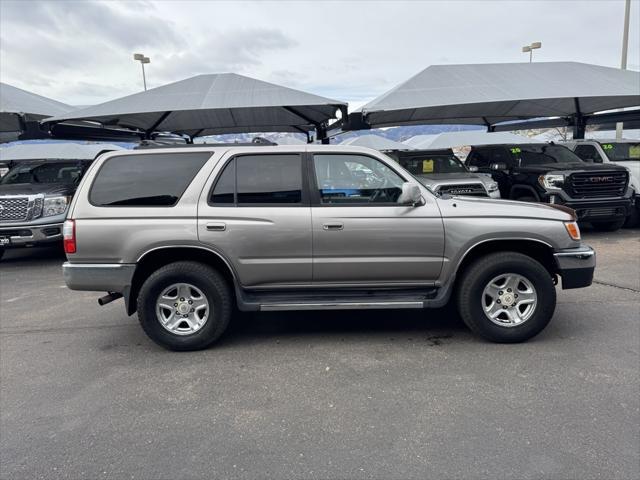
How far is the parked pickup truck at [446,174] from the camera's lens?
9.00 metres

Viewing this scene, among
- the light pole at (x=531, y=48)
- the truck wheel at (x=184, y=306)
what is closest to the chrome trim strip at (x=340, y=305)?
the truck wheel at (x=184, y=306)

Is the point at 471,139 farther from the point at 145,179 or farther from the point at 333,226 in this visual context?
the point at 145,179

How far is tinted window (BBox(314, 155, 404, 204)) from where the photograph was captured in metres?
4.17

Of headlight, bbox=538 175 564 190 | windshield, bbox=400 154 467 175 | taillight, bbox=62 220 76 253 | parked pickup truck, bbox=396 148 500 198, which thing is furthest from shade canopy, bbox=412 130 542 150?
taillight, bbox=62 220 76 253

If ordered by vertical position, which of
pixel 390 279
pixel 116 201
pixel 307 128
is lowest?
pixel 390 279

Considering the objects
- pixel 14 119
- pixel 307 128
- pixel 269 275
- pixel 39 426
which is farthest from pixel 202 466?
pixel 307 128

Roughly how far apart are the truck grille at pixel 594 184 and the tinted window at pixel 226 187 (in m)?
7.58

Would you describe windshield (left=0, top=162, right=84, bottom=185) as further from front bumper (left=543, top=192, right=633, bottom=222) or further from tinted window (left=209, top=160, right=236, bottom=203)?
front bumper (left=543, top=192, right=633, bottom=222)

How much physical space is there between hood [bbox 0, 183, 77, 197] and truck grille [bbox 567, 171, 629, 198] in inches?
389

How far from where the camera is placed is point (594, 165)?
9.34 m

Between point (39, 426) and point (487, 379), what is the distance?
3282mm

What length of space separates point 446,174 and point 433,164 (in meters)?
0.66

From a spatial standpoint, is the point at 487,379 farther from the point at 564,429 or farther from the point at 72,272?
the point at 72,272

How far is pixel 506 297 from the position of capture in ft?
13.7
